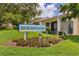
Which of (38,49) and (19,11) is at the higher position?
(19,11)

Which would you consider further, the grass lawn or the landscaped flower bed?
the landscaped flower bed

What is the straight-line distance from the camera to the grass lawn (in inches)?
489

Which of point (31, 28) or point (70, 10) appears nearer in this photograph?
point (31, 28)

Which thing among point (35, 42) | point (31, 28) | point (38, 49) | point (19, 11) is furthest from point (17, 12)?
point (38, 49)

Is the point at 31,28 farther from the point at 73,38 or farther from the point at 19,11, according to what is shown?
the point at 73,38

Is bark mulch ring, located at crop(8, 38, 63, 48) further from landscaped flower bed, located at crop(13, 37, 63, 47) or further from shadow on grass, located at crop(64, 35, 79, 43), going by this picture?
shadow on grass, located at crop(64, 35, 79, 43)

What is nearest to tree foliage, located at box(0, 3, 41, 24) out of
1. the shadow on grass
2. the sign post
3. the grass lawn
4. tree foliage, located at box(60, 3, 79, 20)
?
the sign post

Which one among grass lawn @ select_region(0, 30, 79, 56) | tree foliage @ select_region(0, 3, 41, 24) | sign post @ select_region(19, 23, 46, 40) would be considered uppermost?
tree foliage @ select_region(0, 3, 41, 24)

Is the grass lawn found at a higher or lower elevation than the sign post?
lower

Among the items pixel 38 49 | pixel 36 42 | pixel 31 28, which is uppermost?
pixel 31 28

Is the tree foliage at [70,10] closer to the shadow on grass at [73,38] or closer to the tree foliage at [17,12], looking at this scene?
the shadow on grass at [73,38]

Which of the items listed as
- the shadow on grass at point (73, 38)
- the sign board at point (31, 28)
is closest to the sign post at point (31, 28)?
the sign board at point (31, 28)

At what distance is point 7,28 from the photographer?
12602 mm

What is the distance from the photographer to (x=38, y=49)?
12.5 meters
